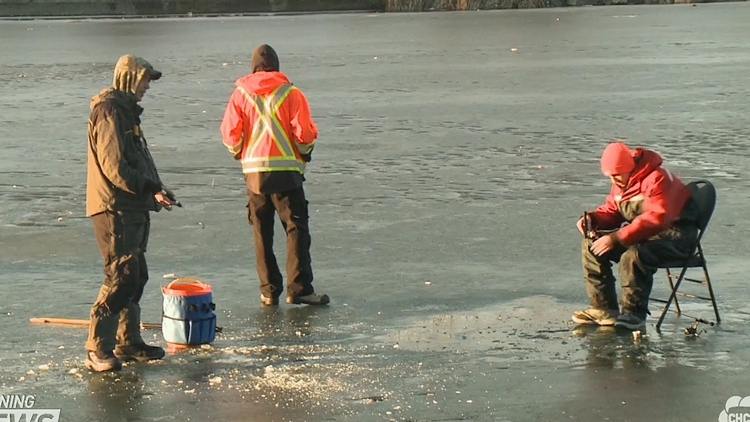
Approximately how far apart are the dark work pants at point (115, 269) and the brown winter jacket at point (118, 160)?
7 centimetres

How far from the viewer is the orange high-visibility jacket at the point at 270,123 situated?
8898 mm

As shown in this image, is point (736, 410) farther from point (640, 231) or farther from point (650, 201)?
point (650, 201)

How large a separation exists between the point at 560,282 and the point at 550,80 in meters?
15.2

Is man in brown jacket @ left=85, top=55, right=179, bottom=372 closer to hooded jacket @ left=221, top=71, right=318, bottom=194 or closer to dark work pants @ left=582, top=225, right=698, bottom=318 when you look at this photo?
hooded jacket @ left=221, top=71, right=318, bottom=194

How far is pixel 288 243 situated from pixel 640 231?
2330 mm

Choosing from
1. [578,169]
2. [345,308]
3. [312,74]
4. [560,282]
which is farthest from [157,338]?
[312,74]

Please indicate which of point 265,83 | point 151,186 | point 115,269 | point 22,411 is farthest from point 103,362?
point 265,83

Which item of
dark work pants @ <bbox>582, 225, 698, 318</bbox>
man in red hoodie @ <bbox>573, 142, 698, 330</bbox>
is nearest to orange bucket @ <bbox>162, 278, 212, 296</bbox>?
man in red hoodie @ <bbox>573, 142, 698, 330</bbox>

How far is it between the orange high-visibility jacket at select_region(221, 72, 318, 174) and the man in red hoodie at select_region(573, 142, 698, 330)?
1951 mm

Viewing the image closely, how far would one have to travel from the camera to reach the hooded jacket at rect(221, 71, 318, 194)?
8.90 m

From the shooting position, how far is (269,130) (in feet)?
29.3

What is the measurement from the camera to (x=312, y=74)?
2650cm

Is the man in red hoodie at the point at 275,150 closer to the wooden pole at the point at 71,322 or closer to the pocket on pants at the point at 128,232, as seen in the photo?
the wooden pole at the point at 71,322

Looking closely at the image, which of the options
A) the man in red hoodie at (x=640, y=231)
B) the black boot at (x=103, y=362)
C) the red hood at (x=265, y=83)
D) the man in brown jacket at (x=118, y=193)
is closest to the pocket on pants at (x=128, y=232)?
the man in brown jacket at (x=118, y=193)
